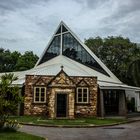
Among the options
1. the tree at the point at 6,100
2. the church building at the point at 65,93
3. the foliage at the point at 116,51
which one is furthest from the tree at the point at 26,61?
the tree at the point at 6,100

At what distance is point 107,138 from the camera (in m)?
18.9

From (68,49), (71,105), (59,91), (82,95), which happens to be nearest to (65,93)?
(59,91)

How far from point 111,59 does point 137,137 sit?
120ft

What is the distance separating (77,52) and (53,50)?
373 centimetres

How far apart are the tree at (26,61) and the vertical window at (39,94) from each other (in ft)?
95.9

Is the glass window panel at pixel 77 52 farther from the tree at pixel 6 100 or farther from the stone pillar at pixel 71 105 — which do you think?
the tree at pixel 6 100

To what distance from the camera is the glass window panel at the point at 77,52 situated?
39.8 metres

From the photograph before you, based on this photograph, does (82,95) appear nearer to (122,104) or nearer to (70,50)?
(122,104)

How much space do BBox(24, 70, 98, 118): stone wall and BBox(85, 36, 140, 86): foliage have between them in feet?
68.8

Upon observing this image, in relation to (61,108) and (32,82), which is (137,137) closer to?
(61,108)

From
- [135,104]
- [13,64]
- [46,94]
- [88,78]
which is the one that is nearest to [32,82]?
[46,94]

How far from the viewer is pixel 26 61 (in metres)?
63.6

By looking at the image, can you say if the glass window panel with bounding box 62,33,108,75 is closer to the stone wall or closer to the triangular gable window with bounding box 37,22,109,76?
the triangular gable window with bounding box 37,22,109,76

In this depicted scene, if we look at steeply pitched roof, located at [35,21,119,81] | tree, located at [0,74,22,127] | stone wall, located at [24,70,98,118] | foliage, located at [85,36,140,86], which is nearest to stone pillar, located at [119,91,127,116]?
stone wall, located at [24,70,98,118]
